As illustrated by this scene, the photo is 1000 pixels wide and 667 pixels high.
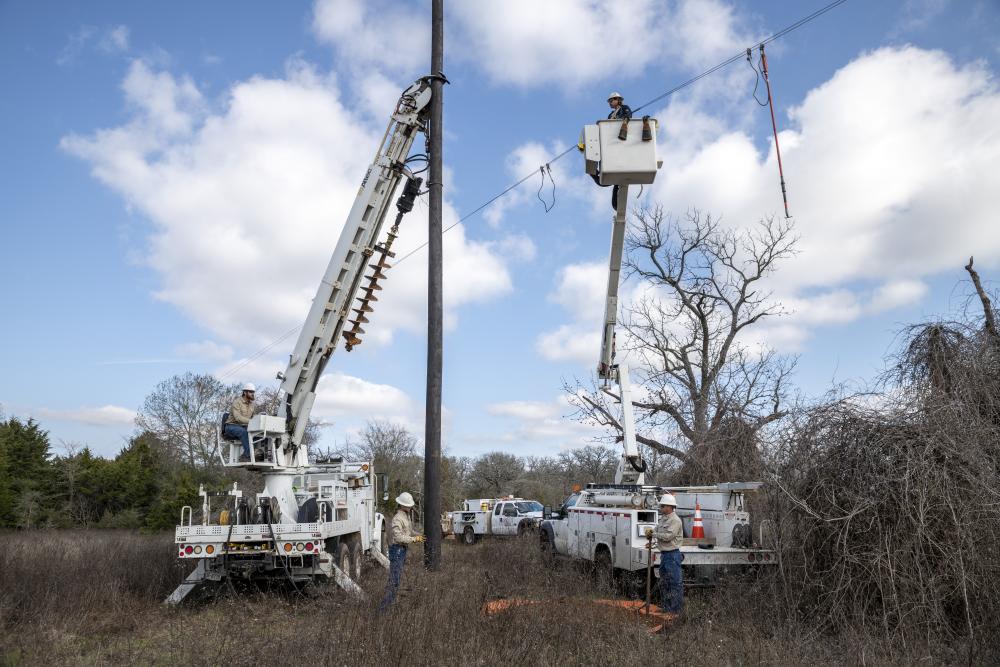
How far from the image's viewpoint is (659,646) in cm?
674

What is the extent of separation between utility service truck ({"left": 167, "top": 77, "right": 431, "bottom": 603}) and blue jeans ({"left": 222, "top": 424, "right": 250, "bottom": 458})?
0.09 meters

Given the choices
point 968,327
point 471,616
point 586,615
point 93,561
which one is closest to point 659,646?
point 586,615

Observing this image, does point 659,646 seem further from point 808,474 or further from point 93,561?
point 93,561

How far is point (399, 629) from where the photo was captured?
6371 mm

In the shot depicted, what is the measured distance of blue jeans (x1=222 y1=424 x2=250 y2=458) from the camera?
11133 millimetres

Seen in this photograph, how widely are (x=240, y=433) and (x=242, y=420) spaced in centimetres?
23

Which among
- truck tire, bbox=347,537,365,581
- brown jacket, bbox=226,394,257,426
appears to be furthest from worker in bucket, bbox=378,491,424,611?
brown jacket, bbox=226,394,257,426

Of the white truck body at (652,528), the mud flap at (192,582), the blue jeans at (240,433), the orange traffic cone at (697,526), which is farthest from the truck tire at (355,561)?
the orange traffic cone at (697,526)

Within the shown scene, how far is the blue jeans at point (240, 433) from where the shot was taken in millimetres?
11133

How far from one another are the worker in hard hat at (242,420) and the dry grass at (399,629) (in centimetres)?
223

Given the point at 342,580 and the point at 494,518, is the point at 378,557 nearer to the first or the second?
the point at 342,580

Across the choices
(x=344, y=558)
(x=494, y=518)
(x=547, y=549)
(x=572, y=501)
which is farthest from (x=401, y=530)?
(x=494, y=518)

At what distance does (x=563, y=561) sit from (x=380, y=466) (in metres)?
34.4

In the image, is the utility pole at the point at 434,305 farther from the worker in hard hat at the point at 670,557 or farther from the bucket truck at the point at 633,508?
the worker in hard hat at the point at 670,557
